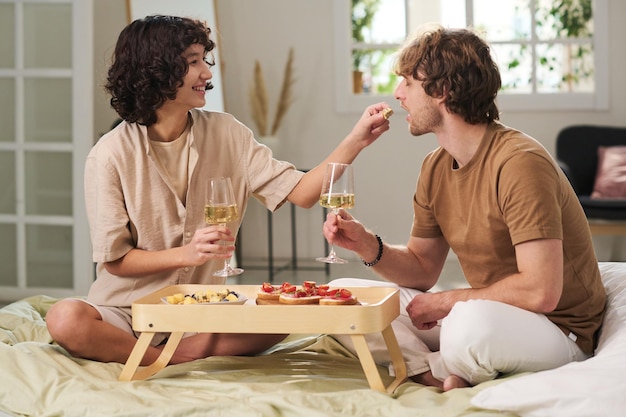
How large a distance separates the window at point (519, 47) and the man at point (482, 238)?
3908 millimetres

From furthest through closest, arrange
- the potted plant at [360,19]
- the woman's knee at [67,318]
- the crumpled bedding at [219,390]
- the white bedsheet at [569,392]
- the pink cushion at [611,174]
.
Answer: the potted plant at [360,19] < the pink cushion at [611,174] < the woman's knee at [67,318] < the crumpled bedding at [219,390] < the white bedsheet at [569,392]

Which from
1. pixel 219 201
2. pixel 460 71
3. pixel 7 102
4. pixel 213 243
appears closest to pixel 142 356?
pixel 213 243

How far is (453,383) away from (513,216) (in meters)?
0.45

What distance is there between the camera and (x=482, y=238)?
2.45 m

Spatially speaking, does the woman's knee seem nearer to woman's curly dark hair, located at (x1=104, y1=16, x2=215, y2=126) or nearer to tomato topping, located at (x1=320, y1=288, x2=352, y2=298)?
woman's curly dark hair, located at (x1=104, y1=16, x2=215, y2=126)

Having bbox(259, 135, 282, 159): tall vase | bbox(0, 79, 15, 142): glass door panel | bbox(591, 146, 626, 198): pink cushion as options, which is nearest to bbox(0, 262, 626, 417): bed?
bbox(0, 79, 15, 142): glass door panel

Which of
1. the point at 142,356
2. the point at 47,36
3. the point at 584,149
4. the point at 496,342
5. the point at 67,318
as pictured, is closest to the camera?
the point at 496,342

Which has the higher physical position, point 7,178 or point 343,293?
point 7,178

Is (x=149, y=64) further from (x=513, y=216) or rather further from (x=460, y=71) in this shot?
(x=513, y=216)

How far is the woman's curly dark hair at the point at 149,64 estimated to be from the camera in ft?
8.96

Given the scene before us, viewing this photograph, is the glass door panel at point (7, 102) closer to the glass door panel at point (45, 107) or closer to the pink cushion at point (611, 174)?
the glass door panel at point (45, 107)

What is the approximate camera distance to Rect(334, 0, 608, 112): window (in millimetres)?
6379

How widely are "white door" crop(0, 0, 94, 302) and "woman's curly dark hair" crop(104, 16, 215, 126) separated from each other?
2.51m

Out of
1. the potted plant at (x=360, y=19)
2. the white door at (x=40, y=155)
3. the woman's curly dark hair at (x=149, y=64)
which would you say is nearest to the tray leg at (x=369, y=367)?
the woman's curly dark hair at (x=149, y=64)
